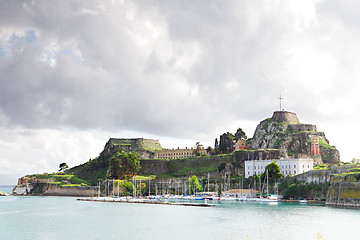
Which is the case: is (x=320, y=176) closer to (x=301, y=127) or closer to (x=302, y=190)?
(x=302, y=190)

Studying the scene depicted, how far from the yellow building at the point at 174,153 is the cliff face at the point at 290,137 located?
2620 centimetres

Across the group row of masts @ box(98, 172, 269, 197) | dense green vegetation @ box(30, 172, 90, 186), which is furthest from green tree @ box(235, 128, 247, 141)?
dense green vegetation @ box(30, 172, 90, 186)

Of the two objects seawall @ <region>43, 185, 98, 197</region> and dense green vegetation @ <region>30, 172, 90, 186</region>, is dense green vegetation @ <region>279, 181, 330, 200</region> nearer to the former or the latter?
seawall @ <region>43, 185, 98, 197</region>

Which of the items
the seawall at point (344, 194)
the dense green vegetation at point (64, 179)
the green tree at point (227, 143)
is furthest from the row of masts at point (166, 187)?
the seawall at point (344, 194)

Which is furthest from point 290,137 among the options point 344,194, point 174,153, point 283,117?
point 344,194

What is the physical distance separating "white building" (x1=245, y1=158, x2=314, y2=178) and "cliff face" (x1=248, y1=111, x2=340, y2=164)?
10328mm

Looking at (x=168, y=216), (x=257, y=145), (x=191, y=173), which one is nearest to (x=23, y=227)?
(x=168, y=216)

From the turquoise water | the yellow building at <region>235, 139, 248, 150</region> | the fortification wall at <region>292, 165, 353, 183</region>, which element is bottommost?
the turquoise water

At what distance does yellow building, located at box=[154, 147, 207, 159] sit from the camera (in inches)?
5994

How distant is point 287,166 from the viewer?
4363 inches

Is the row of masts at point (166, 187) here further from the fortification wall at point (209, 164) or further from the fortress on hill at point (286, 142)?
the fortress on hill at point (286, 142)

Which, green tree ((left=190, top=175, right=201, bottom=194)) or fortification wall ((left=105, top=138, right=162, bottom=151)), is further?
fortification wall ((left=105, top=138, right=162, bottom=151))

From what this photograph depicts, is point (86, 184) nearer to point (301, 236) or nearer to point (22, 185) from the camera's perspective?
point (22, 185)

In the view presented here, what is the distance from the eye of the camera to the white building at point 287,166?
109688mm
